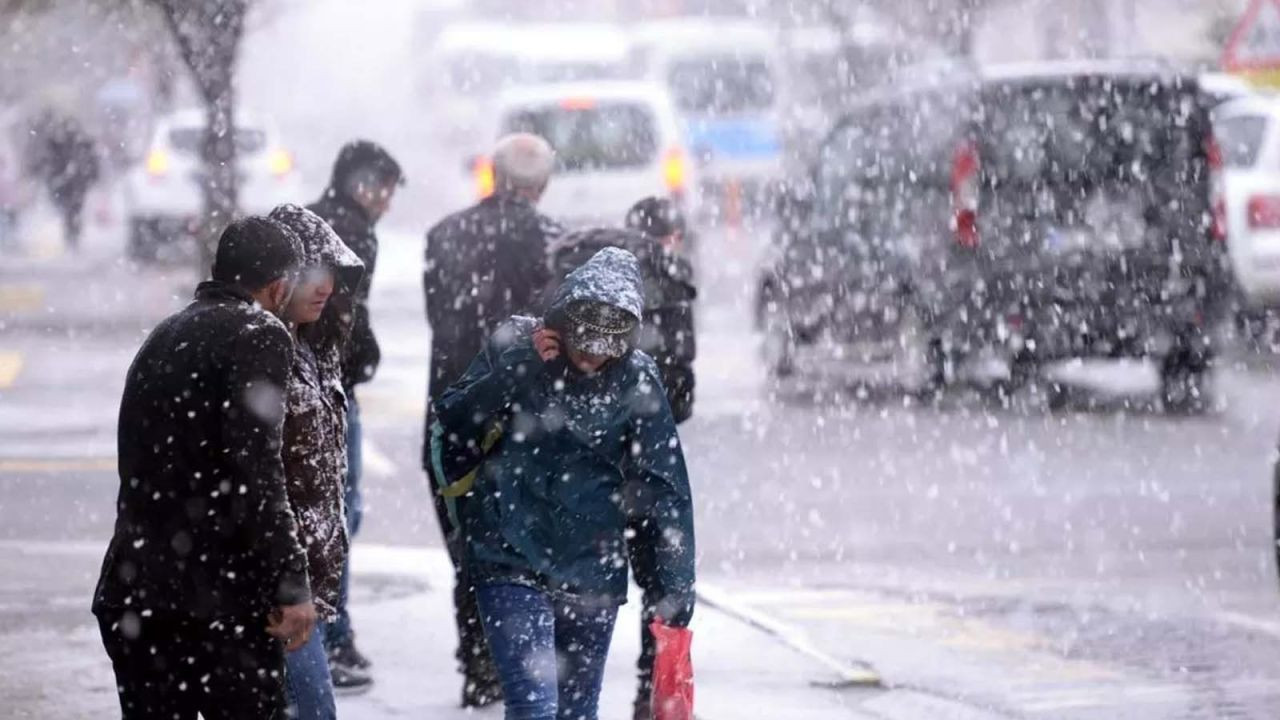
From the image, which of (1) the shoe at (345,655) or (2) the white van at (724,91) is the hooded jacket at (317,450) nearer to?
(1) the shoe at (345,655)

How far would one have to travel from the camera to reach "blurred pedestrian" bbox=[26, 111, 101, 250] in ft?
105

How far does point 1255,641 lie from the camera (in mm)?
8914

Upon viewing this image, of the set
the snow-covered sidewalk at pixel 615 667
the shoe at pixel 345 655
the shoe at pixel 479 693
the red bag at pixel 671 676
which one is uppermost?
the red bag at pixel 671 676

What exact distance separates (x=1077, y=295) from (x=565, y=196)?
28.1 ft

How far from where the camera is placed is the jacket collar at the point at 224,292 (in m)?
5.19

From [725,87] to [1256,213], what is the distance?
877 inches

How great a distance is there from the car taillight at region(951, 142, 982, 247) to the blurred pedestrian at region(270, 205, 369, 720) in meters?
9.28

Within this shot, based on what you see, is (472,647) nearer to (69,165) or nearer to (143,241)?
(143,241)

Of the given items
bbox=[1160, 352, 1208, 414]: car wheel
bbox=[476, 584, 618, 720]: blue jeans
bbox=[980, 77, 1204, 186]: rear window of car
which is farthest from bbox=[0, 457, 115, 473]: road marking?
bbox=[476, 584, 618, 720]: blue jeans

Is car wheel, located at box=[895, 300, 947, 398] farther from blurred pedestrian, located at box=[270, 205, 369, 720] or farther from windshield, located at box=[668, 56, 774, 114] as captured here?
windshield, located at box=[668, 56, 774, 114]

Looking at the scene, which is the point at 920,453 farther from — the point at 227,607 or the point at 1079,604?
the point at 227,607

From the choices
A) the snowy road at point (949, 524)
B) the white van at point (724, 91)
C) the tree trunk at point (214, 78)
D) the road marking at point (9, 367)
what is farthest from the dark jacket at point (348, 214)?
A: the white van at point (724, 91)

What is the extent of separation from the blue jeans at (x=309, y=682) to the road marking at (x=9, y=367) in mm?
11964

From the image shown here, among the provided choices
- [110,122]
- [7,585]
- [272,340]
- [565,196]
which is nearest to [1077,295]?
[7,585]
